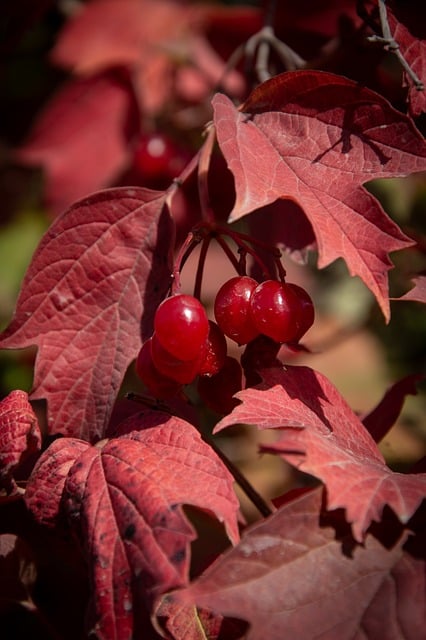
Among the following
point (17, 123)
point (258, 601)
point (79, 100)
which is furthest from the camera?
point (17, 123)

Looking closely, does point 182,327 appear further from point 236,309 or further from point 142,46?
point 142,46

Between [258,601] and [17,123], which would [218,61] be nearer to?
[17,123]

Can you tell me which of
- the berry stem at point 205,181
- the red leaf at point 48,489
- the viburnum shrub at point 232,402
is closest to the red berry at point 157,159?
the viburnum shrub at point 232,402

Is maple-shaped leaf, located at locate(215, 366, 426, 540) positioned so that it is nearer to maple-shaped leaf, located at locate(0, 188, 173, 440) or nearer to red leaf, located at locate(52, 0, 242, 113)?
maple-shaped leaf, located at locate(0, 188, 173, 440)

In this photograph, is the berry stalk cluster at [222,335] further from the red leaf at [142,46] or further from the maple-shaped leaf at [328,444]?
the red leaf at [142,46]

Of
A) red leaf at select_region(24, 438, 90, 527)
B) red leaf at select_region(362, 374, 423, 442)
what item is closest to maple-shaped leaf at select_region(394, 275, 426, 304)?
red leaf at select_region(362, 374, 423, 442)

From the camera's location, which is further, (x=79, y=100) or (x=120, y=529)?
(x=79, y=100)

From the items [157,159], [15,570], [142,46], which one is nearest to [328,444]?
[15,570]

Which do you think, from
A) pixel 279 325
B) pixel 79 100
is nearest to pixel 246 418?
pixel 279 325
